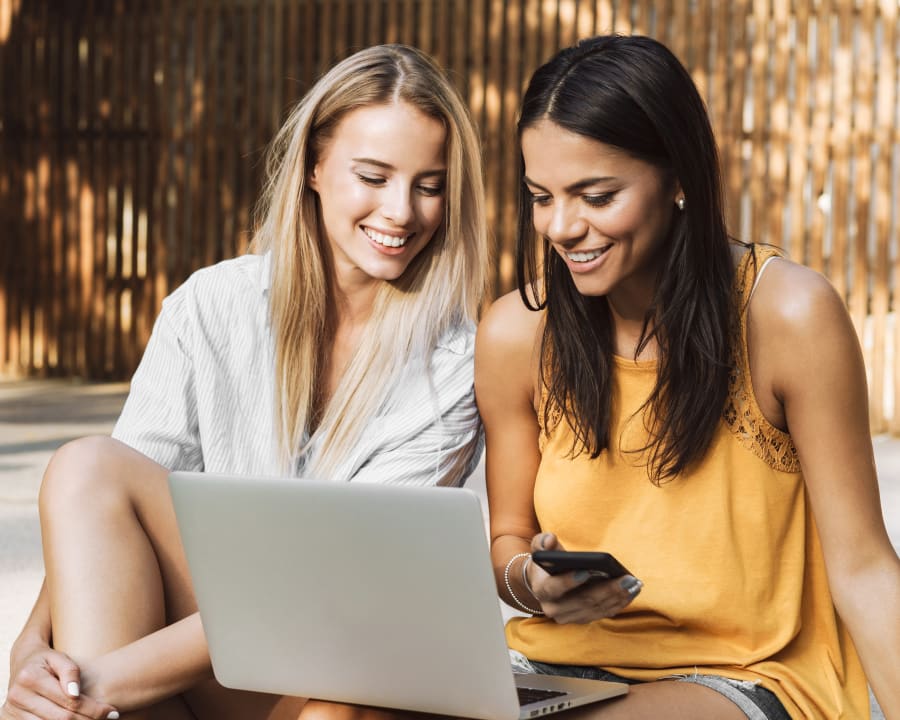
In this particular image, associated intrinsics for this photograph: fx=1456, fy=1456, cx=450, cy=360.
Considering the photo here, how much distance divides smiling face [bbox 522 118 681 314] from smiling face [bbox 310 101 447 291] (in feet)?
2.05

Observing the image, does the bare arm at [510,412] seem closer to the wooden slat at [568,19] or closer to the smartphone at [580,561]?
the smartphone at [580,561]

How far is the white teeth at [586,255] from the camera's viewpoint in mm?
2186

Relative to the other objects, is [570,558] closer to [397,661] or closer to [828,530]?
[397,661]

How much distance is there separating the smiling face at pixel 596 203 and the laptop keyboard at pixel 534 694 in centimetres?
60

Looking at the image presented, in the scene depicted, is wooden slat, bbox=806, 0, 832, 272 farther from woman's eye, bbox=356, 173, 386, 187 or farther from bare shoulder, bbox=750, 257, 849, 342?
bare shoulder, bbox=750, 257, 849, 342

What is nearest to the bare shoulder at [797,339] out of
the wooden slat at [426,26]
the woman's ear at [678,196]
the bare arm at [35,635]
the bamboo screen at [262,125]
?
the woman's ear at [678,196]

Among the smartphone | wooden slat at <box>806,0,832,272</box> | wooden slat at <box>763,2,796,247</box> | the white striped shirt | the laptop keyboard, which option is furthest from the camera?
wooden slat at <box>763,2,796,247</box>

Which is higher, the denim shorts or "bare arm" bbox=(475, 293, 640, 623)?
"bare arm" bbox=(475, 293, 640, 623)

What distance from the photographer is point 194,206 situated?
10695 mm

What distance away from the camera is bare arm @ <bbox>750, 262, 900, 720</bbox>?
6.84ft

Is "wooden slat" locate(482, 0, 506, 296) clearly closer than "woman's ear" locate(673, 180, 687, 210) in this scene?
No

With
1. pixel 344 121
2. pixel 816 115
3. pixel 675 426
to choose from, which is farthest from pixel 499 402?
pixel 816 115

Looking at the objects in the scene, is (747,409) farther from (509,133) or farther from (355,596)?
(509,133)

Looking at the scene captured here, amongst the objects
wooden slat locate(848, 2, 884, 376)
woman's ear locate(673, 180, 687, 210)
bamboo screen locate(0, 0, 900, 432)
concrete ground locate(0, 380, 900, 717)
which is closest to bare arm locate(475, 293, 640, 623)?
woman's ear locate(673, 180, 687, 210)
